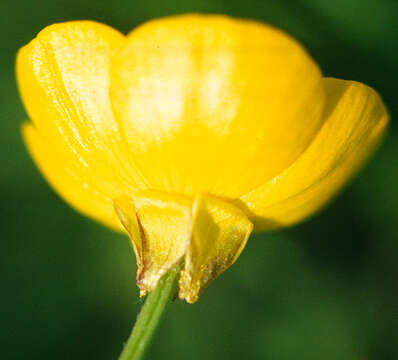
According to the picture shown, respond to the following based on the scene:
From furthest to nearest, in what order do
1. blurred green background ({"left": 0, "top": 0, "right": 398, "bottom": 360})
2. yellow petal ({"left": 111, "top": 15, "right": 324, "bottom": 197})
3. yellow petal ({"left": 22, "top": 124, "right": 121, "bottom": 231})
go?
blurred green background ({"left": 0, "top": 0, "right": 398, "bottom": 360}) → yellow petal ({"left": 22, "top": 124, "right": 121, "bottom": 231}) → yellow petal ({"left": 111, "top": 15, "right": 324, "bottom": 197})

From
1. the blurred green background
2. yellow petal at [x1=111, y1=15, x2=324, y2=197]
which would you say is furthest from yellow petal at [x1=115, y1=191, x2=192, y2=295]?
the blurred green background

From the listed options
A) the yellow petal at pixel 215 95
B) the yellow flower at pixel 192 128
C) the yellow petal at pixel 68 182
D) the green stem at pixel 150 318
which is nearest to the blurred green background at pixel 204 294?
the yellow petal at pixel 68 182

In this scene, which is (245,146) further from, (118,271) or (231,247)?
(118,271)

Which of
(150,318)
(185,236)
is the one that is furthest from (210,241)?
(150,318)

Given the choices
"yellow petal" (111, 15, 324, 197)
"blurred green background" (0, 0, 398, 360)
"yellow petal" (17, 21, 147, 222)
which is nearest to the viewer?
"yellow petal" (111, 15, 324, 197)

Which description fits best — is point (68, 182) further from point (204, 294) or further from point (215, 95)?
point (204, 294)

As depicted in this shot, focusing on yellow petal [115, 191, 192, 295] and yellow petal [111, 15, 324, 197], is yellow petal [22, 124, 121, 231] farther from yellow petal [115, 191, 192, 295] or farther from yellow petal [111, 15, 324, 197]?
yellow petal [111, 15, 324, 197]

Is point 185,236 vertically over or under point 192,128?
under

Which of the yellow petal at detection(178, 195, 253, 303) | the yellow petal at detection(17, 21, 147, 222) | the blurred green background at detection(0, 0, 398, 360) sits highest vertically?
the yellow petal at detection(17, 21, 147, 222)
